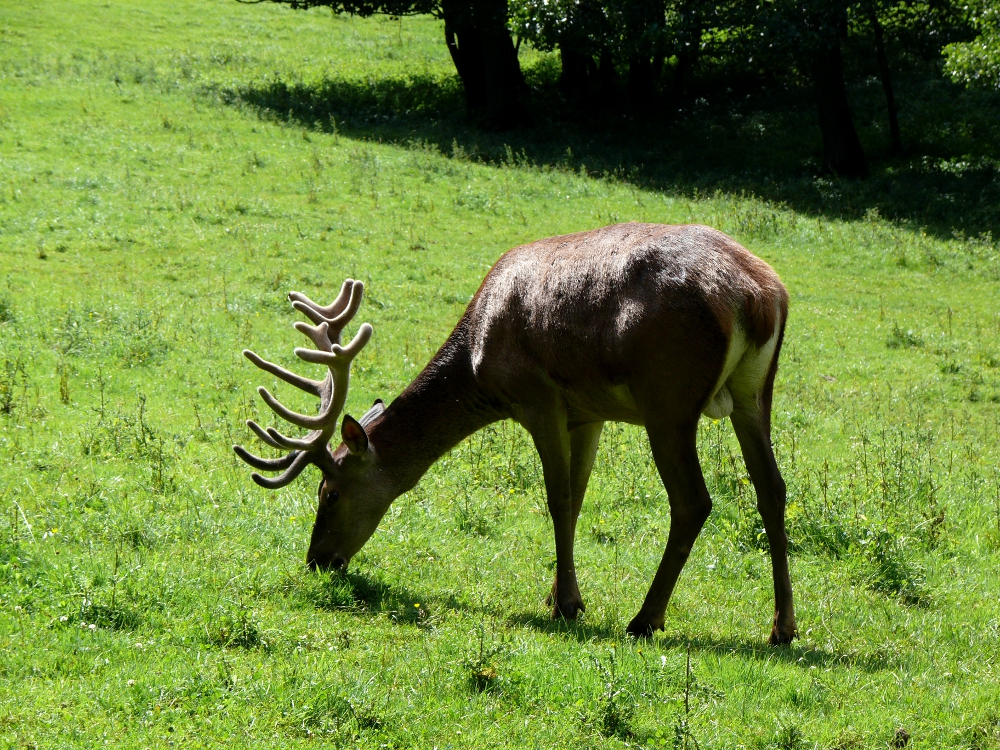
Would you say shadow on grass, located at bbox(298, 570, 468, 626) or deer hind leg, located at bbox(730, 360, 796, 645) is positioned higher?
deer hind leg, located at bbox(730, 360, 796, 645)

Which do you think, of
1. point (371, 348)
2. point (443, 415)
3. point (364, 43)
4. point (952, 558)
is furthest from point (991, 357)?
point (364, 43)

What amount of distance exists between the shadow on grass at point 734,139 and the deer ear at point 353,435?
15.6 meters

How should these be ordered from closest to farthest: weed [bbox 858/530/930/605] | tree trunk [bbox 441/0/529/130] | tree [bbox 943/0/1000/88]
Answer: weed [bbox 858/530/930/605]
tree [bbox 943/0/1000/88]
tree trunk [bbox 441/0/529/130]

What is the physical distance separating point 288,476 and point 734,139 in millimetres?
22431

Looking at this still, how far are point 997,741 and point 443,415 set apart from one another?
4096mm

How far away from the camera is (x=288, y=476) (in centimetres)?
746

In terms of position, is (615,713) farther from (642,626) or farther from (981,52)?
(981,52)

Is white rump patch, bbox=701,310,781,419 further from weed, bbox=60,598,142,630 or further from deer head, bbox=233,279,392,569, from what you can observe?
weed, bbox=60,598,142,630

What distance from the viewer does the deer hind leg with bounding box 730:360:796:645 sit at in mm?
6621

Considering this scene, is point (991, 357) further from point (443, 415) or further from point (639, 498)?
point (443, 415)

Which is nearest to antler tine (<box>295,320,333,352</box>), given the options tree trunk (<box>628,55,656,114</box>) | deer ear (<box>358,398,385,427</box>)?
deer ear (<box>358,398,385,427</box>)

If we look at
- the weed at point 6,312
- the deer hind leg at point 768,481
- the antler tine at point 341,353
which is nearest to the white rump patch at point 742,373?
the deer hind leg at point 768,481

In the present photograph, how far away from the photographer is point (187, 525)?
7.36 m

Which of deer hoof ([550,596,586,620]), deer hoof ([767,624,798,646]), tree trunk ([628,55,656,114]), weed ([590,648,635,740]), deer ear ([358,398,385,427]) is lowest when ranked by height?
deer hoof ([550,596,586,620])
